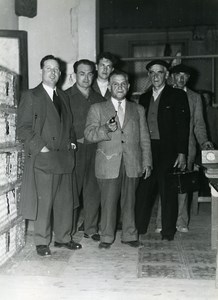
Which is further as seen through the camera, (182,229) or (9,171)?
(182,229)

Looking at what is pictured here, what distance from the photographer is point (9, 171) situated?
12.5ft

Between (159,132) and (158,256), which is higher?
(159,132)

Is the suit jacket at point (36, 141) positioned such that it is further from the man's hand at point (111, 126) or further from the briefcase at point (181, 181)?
the briefcase at point (181, 181)

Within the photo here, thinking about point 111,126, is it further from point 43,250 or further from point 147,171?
point 43,250

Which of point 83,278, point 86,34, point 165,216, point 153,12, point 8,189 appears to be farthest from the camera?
point 153,12

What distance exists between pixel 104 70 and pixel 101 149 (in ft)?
3.44

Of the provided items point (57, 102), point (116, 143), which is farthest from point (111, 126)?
point (57, 102)

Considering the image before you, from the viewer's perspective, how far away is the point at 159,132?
15.4 feet

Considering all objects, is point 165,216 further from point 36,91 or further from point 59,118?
point 36,91

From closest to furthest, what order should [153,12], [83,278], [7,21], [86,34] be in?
[83,278]
[7,21]
[86,34]
[153,12]

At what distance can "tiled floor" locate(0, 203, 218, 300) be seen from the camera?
3096 mm

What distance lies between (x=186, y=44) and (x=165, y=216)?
21.4ft

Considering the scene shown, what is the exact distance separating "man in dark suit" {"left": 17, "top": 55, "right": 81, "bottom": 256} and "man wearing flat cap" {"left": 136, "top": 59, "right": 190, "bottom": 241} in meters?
0.97

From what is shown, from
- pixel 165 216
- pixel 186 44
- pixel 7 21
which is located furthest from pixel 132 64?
pixel 165 216
